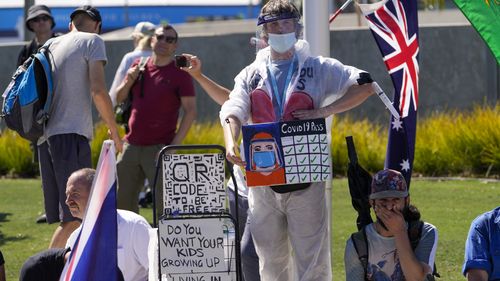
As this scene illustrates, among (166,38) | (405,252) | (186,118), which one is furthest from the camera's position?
(186,118)

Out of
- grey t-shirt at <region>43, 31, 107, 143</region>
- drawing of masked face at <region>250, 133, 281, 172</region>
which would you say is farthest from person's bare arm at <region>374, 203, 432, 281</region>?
grey t-shirt at <region>43, 31, 107, 143</region>

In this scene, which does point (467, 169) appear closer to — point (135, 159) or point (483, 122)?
point (483, 122)

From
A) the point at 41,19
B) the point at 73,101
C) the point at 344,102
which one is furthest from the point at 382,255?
the point at 41,19

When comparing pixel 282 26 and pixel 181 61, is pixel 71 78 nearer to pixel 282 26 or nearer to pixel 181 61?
pixel 181 61

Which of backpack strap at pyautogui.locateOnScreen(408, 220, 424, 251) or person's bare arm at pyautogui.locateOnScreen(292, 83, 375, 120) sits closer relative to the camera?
backpack strap at pyautogui.locateOnScreen(408, 220, 424, 251)

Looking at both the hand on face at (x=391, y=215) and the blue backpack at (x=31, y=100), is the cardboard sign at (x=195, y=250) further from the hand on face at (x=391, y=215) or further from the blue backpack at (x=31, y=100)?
the blue backpack at (x=31, y=100)

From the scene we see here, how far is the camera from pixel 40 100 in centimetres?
800

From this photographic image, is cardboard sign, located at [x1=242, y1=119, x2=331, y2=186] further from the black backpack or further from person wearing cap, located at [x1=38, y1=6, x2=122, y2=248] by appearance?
person wearing cap, located at [x1=38, y1=6, x2=122, y2=248]

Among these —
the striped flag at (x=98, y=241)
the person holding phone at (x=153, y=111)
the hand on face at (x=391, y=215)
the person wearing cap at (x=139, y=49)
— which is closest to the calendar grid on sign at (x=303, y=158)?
the hand on face at (x=391, y=215)

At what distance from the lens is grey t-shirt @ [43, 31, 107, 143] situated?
8.02 meters

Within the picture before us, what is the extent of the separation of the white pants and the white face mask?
0.76 metres

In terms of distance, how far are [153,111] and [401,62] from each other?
335 centimetres

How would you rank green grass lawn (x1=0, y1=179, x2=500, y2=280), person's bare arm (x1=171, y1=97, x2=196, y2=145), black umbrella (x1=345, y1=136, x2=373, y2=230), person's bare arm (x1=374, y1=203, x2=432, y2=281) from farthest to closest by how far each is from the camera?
person's bare arm (x1=171, y1=97, x2=196, y2=145), green grass lawn (x1=0, y1=179, x2=500, y2=280), black umbrella (x1=345, y1=136, x2=373, y2=230), person's bare arm (x1=374, y1=203, x2=432, y2=281)

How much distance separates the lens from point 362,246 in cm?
606
